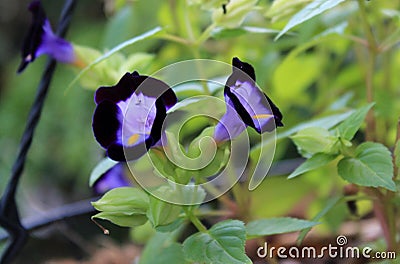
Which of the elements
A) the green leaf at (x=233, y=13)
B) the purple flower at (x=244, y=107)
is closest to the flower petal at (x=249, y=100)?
the purple flower at (x=244, y=107)

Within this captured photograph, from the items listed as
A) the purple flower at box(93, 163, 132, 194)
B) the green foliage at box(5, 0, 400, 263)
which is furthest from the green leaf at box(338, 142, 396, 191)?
the purple flower at box(93, 163, 132, 194)

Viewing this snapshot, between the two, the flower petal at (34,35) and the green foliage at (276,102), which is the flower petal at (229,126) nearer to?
the green foliage at (276,102)

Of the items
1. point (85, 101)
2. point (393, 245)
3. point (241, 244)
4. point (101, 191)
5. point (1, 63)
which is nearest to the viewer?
point (241, 244)

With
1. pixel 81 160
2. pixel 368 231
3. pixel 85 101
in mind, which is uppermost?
pixel 368 231

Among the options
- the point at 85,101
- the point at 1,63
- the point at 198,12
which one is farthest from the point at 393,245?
the point at 1,63

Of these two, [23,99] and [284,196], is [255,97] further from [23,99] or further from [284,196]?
[23,99]
